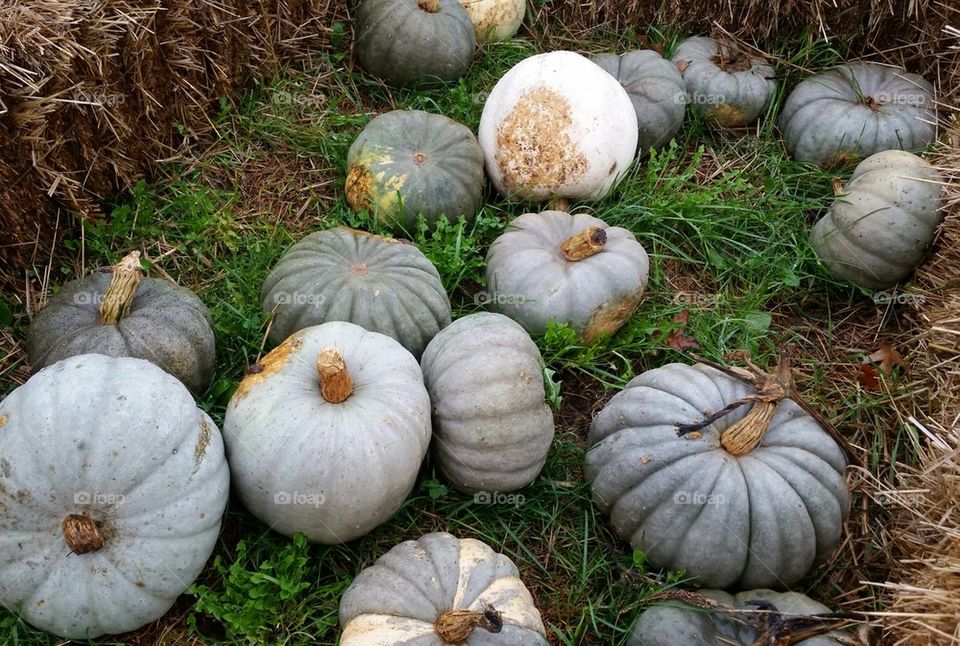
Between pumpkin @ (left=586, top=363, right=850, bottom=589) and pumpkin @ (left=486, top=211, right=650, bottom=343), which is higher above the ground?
pumpkin @ (left=486, top=211, right=650, bottom=343)

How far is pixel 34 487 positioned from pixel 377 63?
138 inches

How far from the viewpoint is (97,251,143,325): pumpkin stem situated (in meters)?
3.46

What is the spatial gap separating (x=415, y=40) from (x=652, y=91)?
1.54m

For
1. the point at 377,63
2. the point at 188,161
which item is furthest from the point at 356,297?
the point at 377,63

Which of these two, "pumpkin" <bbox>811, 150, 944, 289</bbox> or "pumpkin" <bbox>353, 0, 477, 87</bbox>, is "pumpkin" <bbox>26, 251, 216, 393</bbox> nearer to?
"pumpkin" <bbox>353, 0, 477, 87</bbox>

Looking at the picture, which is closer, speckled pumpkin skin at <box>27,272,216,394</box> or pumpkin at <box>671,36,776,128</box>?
speckled pumpkin skin at <box>27,272,216,394</box>

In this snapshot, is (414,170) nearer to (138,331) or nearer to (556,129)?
(556,129)

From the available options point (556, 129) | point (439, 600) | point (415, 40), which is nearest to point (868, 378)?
point (556, 129)

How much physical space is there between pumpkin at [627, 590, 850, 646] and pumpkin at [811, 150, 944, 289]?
213cm

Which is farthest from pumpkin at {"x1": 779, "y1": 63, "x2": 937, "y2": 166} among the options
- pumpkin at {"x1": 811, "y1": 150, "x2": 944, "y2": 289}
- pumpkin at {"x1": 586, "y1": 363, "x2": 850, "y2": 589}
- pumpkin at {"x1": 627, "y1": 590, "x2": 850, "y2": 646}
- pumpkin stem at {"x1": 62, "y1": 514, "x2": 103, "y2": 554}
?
pumpkin stem at {"x1": 62, "y1": 514, "x2": 103, "y2": 554}

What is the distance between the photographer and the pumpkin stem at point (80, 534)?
2.88 m

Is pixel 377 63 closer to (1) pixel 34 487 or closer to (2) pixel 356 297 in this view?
(2) pixel 356 297

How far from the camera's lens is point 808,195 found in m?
5.27

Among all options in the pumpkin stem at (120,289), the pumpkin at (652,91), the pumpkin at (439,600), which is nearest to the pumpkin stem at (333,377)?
the pumpkin at (439,600)
